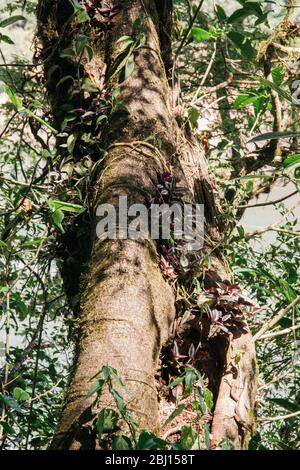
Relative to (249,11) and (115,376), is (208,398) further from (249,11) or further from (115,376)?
(249,11)

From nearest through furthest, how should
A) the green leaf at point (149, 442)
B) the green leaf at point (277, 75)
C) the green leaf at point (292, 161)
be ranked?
1. the green leaf at point (149, 442)
2. the green leaf at point (292, 161)
3. the green leaf at point (277, 75)

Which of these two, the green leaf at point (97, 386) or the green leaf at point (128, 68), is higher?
the green leaf at point (128, 68)

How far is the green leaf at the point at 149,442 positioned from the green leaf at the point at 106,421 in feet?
0.27

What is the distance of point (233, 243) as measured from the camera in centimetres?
277

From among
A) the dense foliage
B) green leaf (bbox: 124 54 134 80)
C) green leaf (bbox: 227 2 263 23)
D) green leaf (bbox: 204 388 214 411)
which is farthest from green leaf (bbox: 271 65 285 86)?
green leaf (bbox: 204 388 214 411)

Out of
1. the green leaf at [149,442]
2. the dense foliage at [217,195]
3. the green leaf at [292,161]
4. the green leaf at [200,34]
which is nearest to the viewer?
the green leaf at [149,442]

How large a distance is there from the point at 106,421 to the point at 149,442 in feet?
0.38

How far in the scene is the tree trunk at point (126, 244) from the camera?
64.5 inches

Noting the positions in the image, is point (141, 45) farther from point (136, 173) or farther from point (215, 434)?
point (215, 434)

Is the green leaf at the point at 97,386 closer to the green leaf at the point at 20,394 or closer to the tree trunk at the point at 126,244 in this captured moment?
the tree trunk at the point at 126,244

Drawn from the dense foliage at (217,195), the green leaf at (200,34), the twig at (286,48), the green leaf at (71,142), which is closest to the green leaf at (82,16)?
the dense foliage at (217,195)

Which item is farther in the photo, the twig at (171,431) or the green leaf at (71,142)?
the green leaf at (71,142)

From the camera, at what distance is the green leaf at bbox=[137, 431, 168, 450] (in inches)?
55.4

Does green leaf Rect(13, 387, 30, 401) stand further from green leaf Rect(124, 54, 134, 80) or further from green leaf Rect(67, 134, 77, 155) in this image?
green leaf Rect(124, 54, 134, 80)
